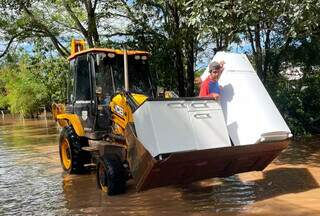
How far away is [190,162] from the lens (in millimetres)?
7418

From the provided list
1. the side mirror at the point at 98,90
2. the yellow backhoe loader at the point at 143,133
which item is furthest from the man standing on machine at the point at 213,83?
the side mirror at the point at 98,90

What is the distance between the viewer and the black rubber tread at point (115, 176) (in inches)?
342

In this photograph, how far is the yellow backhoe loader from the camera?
24.2 ft

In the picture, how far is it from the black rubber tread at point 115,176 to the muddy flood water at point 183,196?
0.46 feet

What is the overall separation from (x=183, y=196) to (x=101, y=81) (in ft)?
9.58

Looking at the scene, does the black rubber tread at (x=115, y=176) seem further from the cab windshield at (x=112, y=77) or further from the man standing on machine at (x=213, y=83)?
the man standing on machine at (x=213, y=83)

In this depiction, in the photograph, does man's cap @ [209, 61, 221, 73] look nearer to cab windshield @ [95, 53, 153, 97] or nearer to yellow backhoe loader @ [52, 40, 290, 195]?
yellow backhoe loader @ [52, 40, 290, 195]

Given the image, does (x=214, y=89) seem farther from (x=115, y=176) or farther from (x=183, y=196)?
(x=115, y=176)

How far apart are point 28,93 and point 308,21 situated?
164 feet

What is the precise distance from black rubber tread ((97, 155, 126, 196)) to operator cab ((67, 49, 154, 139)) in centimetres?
123

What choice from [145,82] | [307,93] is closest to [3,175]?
[145,82]

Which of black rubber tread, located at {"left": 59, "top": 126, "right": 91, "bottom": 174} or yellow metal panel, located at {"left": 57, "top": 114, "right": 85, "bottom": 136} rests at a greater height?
yellow metal panel, located at {"left": 57, "top": 114, "right": 85, "bottom": 136}

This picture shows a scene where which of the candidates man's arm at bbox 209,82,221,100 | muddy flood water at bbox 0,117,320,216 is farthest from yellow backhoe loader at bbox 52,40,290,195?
muddy flood water at bbox 0,117,320,216

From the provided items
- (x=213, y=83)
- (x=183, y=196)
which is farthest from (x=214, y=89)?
(x=183, y=196)
